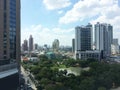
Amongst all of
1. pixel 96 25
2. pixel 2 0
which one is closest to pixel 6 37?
pixel 2 0

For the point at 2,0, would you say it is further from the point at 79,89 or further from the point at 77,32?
the point at 77,32

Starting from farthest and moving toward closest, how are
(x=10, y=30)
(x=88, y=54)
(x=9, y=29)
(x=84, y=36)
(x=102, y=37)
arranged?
(x=102, y=37) → (x=84, y=36) → (x=88, y=54) → (x=10, y=30) → (x=9, y=29)

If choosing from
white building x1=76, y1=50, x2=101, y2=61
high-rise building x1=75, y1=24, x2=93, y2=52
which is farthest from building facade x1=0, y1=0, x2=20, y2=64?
high-rise building x1=75, y1=24, x2=93, y2=52

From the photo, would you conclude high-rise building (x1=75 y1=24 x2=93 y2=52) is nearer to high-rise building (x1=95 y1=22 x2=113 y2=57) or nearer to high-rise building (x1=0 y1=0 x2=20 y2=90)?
high-rise building (x1=95 y1=22 x2=113 y2=57)

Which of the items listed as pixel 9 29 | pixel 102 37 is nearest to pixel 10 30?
pixel 9 29

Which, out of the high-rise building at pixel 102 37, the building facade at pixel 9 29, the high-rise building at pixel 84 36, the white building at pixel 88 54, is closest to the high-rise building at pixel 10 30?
the building facade at pixel 9 29

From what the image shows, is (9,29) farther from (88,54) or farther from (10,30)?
(88,54)

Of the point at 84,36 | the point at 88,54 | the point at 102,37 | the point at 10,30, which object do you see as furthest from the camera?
the point at 102,37

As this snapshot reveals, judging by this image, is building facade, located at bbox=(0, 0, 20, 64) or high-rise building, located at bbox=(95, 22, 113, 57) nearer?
building facade, located at bbox=(0, 0, 20, 64)

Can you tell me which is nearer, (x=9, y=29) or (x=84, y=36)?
(x=9, y=29)
